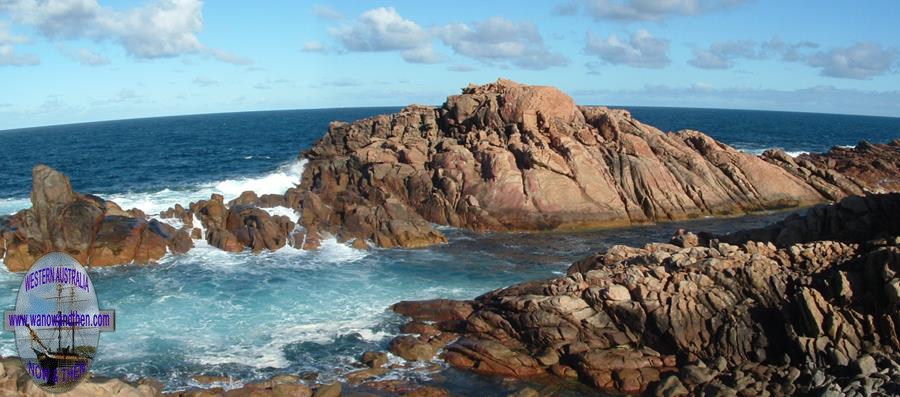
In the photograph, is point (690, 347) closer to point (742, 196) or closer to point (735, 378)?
point (735, 378)

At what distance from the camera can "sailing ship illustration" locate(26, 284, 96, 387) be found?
893 centimetres

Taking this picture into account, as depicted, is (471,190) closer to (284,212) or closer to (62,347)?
(284,212)

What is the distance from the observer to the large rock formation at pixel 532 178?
137 ft

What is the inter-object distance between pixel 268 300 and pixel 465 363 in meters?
11.0

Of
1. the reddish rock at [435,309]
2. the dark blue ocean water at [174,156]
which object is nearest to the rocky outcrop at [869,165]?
the dark blue ocean water at [174,156]

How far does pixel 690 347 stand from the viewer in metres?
21.4

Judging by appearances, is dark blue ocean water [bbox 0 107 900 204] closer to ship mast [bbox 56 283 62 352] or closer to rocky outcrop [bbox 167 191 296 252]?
rocky outcrop [bbox 167 191 296 252]

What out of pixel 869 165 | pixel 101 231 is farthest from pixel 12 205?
pixel 869 165

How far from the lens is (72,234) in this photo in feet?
114

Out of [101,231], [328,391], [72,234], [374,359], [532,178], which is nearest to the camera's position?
[328,391]

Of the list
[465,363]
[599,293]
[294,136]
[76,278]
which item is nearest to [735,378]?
[599,293]

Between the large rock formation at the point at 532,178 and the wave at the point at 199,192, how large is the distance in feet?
11.5

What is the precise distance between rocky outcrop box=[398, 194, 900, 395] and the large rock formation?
53.2 ft

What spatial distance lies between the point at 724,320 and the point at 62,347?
18.3 metres
